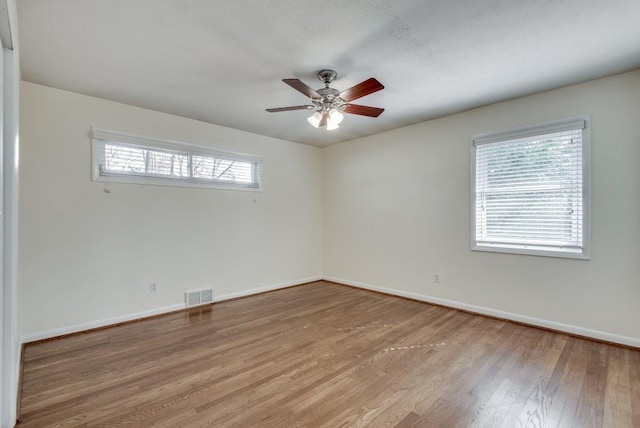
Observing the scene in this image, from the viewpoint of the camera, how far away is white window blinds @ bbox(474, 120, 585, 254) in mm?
3070

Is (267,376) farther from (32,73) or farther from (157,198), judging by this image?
(32,73)

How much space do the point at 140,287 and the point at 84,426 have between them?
203cm

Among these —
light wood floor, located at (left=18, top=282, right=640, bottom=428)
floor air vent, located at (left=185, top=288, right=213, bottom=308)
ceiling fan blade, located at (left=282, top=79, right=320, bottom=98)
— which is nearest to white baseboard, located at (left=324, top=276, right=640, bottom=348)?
light wood floor, located at (left=18, top=282, right=640, bottom=428)

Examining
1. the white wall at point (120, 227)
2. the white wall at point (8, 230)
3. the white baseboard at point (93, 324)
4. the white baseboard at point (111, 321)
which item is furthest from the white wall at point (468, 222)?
the white wall at point (8, 230)

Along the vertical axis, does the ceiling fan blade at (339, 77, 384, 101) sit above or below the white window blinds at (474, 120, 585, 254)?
above

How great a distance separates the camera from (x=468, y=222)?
3.84m

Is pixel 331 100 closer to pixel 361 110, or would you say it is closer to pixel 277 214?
pixel 361 110

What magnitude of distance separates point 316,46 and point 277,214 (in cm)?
309

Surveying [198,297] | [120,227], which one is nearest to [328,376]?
[198,297]

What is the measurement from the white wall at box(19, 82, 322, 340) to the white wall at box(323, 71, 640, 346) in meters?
1.30

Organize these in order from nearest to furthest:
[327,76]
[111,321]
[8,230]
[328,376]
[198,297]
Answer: [8,230] → [328,376] → [327,76] → [111,321] → [198,297]

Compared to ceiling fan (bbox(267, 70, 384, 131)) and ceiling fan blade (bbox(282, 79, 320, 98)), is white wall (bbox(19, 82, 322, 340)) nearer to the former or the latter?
ceiling fan (bbox(267, 70, 384, 131))

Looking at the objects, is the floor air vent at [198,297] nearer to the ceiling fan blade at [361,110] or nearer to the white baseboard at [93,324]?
the white baseboard at [93,324]

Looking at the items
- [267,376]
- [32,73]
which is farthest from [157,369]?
[32,73]
